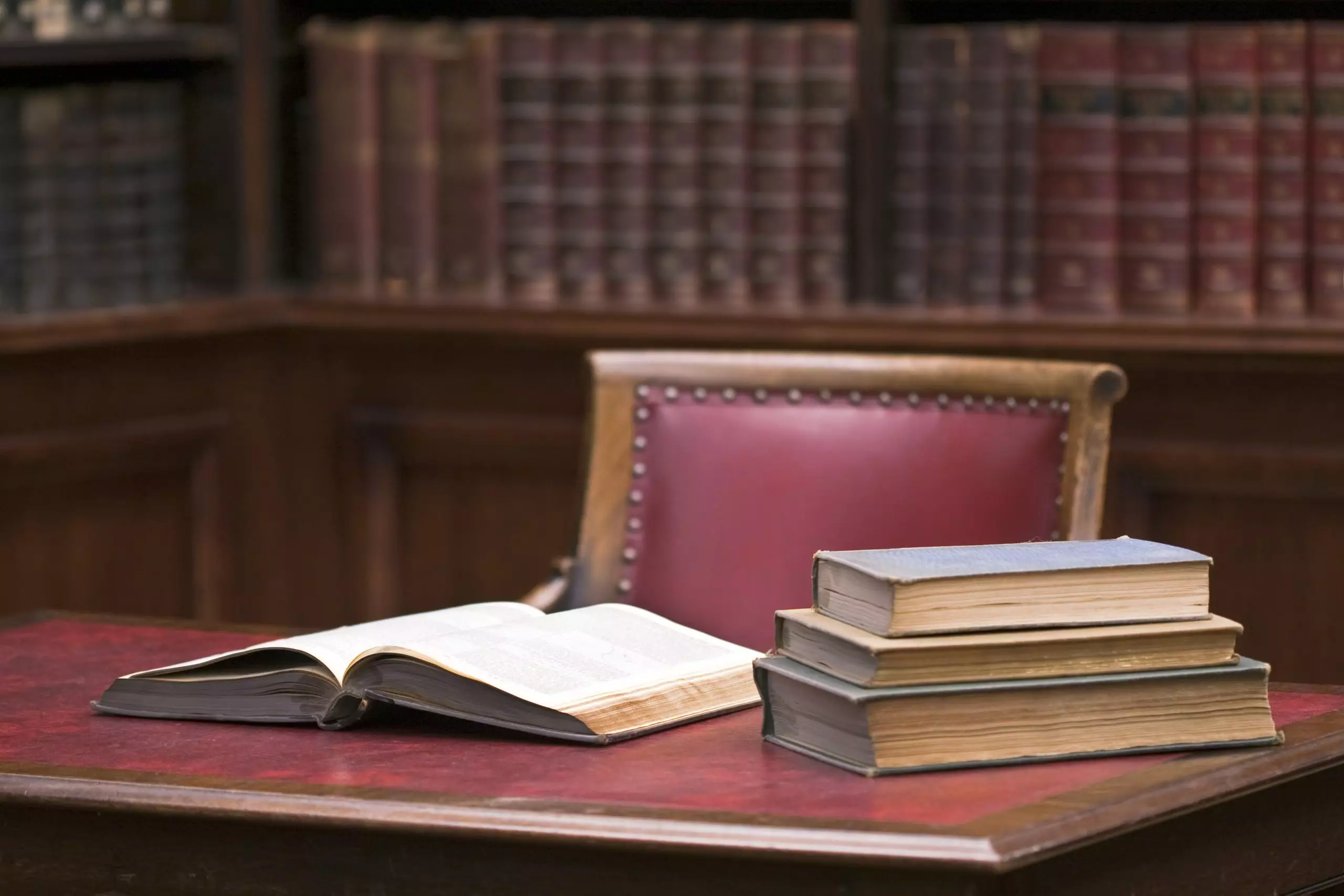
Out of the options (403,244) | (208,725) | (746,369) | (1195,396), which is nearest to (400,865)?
(208,725)

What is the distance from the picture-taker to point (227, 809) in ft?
4.02

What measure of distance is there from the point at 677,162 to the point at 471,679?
70.3 inches

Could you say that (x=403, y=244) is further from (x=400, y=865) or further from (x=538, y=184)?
(x=400, y=865)

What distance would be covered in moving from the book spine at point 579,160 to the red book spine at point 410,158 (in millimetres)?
198

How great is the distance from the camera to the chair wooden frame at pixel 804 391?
6.42ft

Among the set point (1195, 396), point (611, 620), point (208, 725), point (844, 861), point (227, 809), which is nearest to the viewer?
point (844, 861)

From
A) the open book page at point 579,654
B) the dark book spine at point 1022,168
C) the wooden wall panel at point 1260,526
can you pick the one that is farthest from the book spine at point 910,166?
A: the open book page at point 579,654

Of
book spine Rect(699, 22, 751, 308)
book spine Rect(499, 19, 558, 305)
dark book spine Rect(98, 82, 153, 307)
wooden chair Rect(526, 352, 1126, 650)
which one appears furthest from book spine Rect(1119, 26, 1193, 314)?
dark book spine Rect(98, 82, 153, 307)

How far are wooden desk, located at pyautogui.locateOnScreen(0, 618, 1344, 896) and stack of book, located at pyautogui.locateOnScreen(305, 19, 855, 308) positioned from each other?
168 centimetres

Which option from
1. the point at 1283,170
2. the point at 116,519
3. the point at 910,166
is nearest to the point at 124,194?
the point at 116,519

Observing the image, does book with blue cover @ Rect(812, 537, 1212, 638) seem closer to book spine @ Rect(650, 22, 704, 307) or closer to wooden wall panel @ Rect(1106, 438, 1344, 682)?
wooden wall panel @ Rect(1106, 438, 1344, 682)

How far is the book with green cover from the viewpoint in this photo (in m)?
1.26

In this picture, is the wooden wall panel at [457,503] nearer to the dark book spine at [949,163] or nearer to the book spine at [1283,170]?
the dark book spine at [949,163]

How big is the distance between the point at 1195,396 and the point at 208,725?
5.79ft
